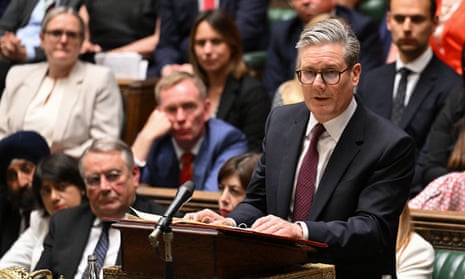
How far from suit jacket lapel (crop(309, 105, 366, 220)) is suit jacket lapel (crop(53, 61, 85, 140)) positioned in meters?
2.81

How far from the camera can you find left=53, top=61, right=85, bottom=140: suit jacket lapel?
565 centimetres

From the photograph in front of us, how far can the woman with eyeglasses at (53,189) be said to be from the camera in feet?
15.9

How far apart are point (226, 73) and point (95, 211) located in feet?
5.21

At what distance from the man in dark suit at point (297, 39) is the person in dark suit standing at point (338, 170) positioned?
2.59m

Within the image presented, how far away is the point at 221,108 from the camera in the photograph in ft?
18.7

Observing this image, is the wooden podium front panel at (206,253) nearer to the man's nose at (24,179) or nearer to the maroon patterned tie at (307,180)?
the maroon patterned tie at (307,180)

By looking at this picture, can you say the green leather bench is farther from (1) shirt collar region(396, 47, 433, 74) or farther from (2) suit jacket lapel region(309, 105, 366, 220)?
(1) shirt collar region(396, 47, 433, 74)

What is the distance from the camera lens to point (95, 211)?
448cm

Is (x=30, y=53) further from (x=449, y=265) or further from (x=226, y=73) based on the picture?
(x=449, y=265)

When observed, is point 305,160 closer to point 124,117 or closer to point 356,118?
point 356,118

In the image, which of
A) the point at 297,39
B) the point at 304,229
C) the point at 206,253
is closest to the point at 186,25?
the point at 297,39

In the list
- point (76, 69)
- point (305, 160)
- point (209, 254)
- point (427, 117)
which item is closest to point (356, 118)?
point (305, 160)

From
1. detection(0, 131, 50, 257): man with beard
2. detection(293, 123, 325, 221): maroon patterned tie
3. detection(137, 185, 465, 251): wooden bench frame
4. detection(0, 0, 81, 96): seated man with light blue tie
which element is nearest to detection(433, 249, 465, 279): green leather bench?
detection(137, 185, 465, 251): wooden bench frame

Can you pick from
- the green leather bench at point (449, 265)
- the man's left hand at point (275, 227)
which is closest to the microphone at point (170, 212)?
the man's left hand at point (275, 227)
